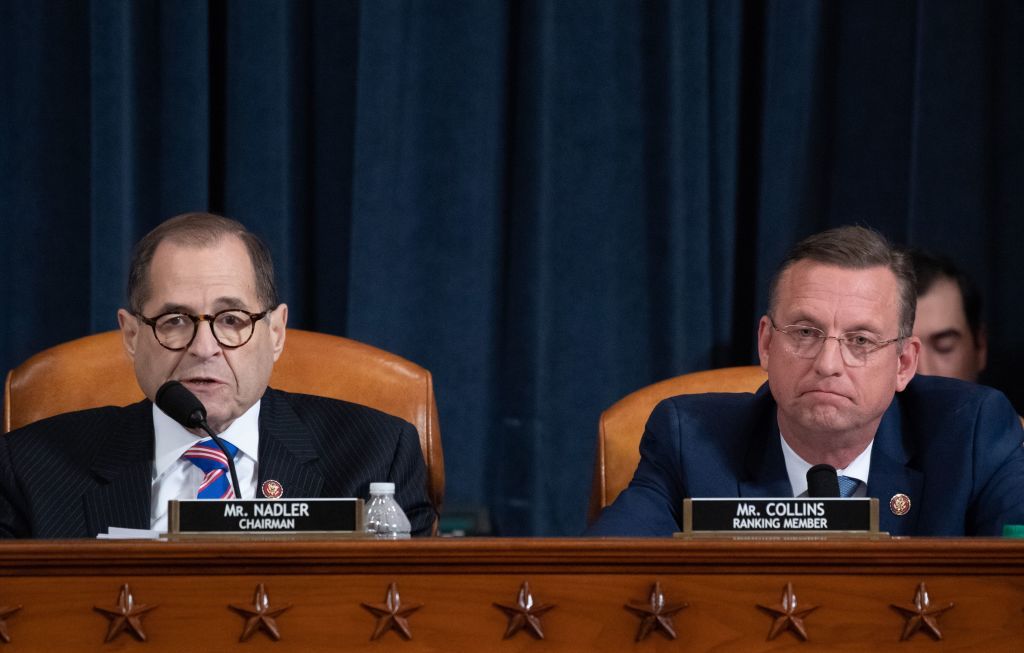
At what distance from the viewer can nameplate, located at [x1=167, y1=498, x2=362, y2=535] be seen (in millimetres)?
1627

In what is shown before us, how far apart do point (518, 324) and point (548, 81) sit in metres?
0.62

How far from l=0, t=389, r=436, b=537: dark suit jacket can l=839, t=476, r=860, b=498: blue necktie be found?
0.74m

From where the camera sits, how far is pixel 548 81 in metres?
3.38

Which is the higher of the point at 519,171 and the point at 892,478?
the point at 519,171

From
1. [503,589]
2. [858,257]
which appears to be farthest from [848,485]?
[503,589]

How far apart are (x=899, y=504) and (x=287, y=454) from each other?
1.06 m

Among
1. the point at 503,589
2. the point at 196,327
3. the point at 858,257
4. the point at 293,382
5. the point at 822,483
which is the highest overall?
the point at 858,257

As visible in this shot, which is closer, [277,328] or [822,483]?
[822,483]

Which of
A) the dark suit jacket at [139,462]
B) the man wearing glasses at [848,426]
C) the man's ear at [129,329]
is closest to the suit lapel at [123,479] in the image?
the dark suit jacket at [139,462]

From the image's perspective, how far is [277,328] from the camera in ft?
8.03

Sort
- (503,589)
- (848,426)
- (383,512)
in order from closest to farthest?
(503,589), (383,512), (848,426)

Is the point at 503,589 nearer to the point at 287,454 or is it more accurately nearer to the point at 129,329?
the point at 287,454

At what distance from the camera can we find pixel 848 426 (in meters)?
2.22

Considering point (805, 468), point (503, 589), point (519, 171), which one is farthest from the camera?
point (519, 171)
